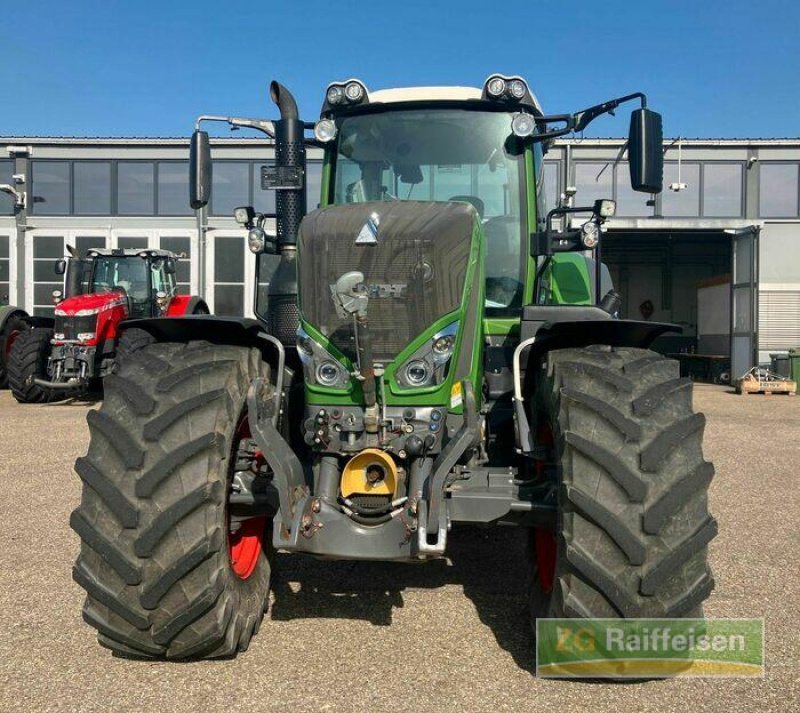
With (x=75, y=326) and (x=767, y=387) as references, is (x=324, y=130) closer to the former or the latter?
(x=75, y=326)

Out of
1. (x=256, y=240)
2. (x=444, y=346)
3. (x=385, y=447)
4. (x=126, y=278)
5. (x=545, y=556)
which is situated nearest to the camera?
(x=385, y=447)

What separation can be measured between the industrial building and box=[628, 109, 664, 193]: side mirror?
16.1 m

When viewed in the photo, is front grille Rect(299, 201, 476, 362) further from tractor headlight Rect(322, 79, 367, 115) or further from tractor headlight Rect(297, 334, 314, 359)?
tractor headlight Rect(322, 79, 367, 115)

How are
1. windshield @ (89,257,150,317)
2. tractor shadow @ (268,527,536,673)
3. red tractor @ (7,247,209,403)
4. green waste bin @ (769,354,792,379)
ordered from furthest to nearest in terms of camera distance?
green waste bin @ (769,354,792,379), windshield @ (89,257,150,317), red tractor @ (7,247,209,403), tractor shadow @ (268,527,536,673)

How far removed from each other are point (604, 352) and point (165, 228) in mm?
19026

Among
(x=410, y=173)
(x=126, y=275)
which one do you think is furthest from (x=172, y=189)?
(x=410, y=173)

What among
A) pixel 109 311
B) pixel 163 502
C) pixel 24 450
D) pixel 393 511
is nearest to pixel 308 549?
pixel 393 511

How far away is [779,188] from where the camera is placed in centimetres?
2161

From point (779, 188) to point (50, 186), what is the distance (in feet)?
66.4

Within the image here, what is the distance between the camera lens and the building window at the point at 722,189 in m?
21.6

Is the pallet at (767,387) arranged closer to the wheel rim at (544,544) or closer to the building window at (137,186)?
the wheel rim at (544,544)

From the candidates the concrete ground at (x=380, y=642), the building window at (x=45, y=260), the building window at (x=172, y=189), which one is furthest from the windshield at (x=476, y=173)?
the building window at (x=45, y=260)

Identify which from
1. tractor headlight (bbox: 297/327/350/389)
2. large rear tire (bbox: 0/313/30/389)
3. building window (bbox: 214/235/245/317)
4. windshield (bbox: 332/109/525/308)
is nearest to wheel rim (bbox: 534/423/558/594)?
tractor headlight (bbox: 297/327/350/389)

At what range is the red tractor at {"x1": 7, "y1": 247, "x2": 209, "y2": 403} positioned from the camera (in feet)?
41.5
